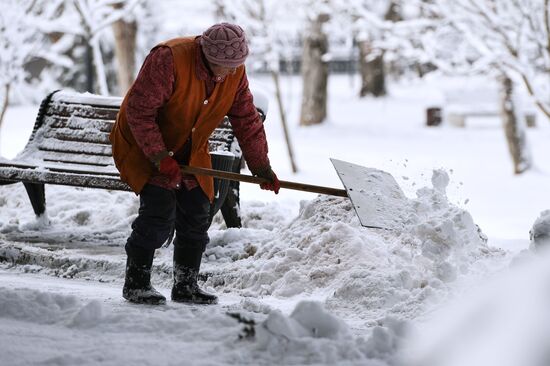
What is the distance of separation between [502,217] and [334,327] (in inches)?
266

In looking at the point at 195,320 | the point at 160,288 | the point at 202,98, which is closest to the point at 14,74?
the point at 160,288

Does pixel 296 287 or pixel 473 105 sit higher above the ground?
pixel 296 287

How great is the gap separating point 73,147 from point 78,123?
236mm

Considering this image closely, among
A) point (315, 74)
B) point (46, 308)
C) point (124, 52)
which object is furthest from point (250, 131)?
point (315, 74)

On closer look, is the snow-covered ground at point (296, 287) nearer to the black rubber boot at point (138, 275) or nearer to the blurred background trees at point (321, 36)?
the black rubber boot at point (138, 275)

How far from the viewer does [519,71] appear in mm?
10602

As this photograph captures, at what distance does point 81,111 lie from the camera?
7.19 m

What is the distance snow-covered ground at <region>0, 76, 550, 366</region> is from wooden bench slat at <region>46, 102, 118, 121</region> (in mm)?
806

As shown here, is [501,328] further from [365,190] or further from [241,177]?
[365,190]

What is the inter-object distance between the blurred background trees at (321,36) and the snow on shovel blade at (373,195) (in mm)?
4901

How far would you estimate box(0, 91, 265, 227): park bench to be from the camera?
633 cm

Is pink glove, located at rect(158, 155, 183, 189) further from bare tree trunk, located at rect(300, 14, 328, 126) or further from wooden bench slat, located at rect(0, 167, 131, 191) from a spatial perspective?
bare tree trunk, located at rect(300, 14, 328, 126)

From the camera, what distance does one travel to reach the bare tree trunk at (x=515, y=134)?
14.1m

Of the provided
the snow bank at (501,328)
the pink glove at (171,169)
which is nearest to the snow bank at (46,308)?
the pink glove at (171,169)
